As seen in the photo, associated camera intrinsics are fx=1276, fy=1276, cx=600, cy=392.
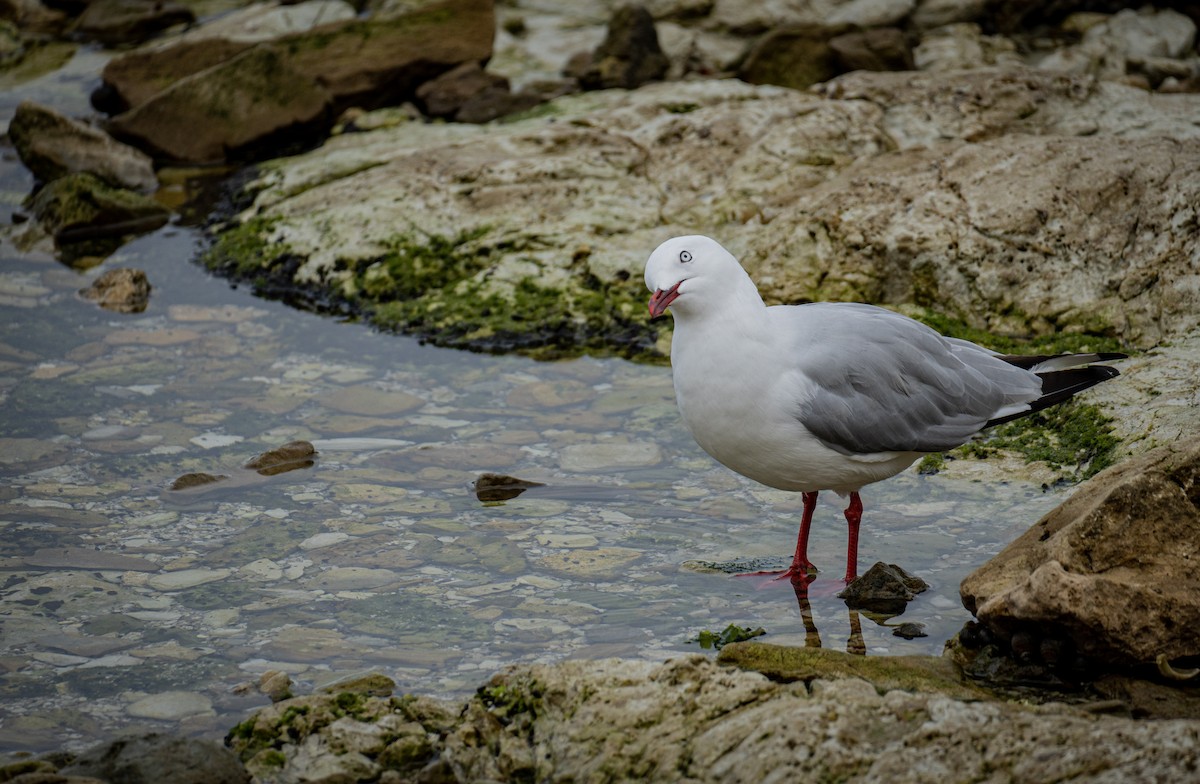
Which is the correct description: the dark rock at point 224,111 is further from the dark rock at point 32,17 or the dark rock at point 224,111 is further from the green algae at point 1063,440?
the green algae at point 1063,440

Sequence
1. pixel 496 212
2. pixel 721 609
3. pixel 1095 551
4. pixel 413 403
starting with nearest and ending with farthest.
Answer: pixel 1095 551, pixel 721 609, pixel 413 403, pixel 496 212

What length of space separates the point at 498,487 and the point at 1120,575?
133 inches

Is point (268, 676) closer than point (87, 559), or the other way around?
point (268, 676)

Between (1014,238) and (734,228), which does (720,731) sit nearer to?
(1014,238)

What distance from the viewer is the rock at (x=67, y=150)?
38.8 feet

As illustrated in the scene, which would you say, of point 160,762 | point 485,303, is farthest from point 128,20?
point 160,762

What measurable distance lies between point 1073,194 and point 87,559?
6.15m

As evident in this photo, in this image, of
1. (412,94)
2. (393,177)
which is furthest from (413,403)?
(412,94)

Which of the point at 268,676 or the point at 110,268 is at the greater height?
the point at 110,268

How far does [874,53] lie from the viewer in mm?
11883

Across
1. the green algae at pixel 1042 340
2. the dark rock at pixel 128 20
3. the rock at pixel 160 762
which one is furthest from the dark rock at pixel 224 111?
the rock at pixel 160 762

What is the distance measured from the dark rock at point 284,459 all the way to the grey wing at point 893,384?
3096mm

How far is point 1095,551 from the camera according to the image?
4.73 metres

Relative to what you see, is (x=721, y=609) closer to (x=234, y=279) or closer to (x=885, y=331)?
(x=885, y=331)
